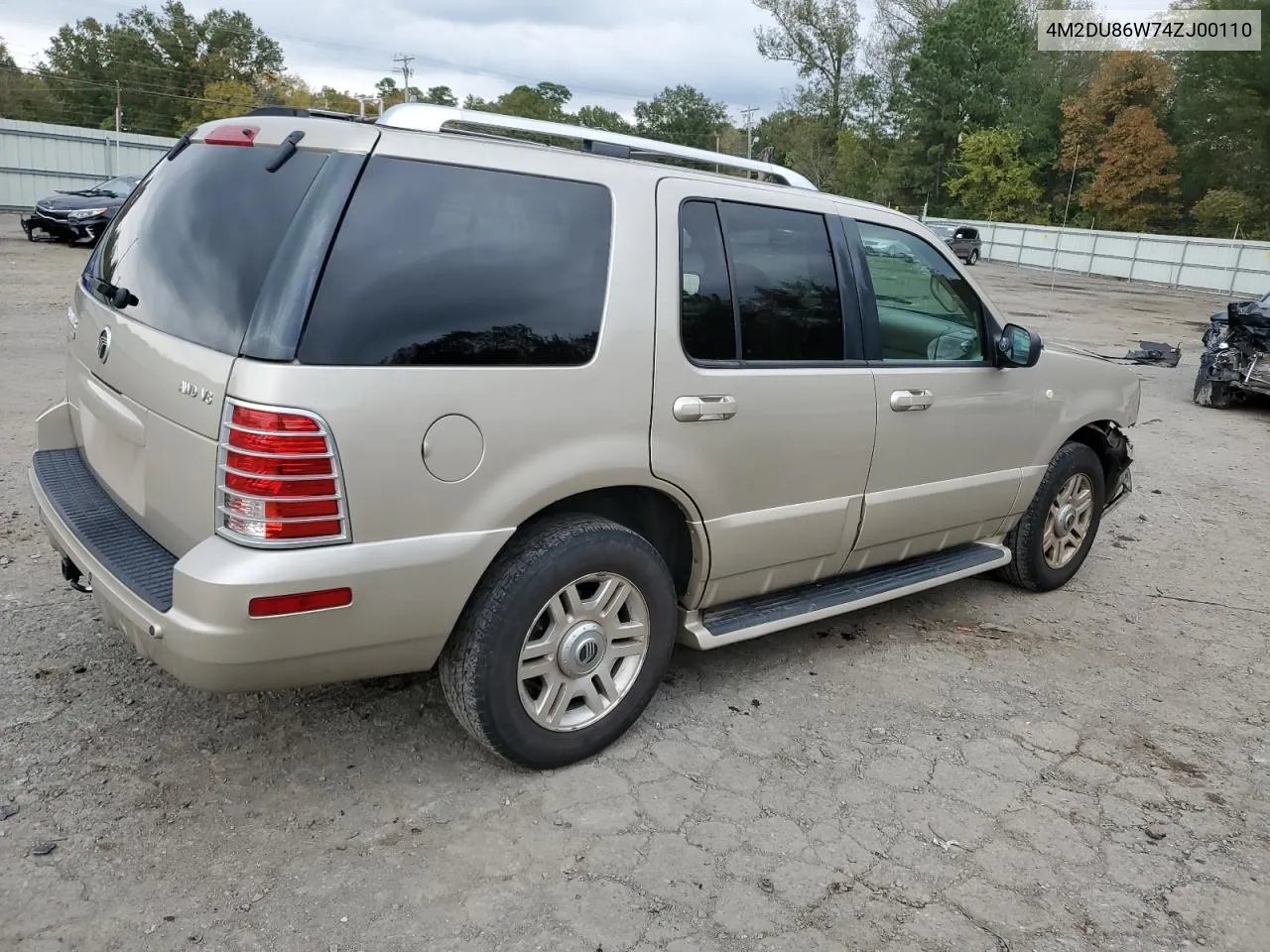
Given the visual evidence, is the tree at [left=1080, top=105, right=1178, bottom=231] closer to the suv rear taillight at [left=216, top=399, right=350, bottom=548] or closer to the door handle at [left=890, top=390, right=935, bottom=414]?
the door handle at [left=890, top=390, right=935, bottom=414]

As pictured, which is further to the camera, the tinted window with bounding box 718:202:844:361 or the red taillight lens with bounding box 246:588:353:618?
the tinted window with bounding box 718:202:844:361

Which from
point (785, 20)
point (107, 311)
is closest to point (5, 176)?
point (107, 311)

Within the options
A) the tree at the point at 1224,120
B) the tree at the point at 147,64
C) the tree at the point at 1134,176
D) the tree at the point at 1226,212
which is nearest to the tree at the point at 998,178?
the tree at the point at 1134,176

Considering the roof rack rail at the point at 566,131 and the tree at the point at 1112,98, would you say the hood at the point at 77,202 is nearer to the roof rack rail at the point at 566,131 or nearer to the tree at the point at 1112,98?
the roof rack rail at the point at 566,131

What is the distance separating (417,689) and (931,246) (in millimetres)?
2774

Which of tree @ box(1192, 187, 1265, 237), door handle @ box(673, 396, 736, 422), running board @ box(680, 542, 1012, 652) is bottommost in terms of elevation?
running board @ box(680, 542, 1012, 652)

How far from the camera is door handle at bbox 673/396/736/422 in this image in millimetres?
3178

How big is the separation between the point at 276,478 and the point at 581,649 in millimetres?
1110

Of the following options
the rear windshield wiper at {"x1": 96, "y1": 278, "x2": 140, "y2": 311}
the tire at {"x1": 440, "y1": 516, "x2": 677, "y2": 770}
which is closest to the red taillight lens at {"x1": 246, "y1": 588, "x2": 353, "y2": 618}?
the tire at {"x1": 440, "y1": 516, "x2": 677, "y2": 770}

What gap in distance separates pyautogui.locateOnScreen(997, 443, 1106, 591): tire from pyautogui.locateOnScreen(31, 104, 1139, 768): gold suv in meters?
1.15

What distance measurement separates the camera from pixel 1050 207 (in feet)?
177

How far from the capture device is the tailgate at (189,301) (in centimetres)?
256

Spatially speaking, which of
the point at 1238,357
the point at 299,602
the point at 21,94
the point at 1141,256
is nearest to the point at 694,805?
the point at 299,602

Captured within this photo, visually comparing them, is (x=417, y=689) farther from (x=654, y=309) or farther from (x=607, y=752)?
(x=654, y=309)
